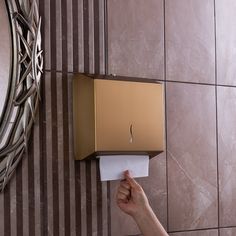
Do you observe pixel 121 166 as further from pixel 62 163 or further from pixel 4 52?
pixel 4 52

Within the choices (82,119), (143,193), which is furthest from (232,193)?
(82,119)

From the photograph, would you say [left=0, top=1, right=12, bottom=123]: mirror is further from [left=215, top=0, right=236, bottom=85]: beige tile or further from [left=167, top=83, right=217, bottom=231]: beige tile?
[left=215, top=0, right=236, bottom=85]: beige tile

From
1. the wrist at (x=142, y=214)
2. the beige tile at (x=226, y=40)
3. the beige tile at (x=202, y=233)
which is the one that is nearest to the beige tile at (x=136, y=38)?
the beige tile at (x=226, y=40)

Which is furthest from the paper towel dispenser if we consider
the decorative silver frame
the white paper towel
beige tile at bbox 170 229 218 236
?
beige tile at bbox 170 229 218 236

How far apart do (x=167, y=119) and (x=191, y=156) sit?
0.16 meters

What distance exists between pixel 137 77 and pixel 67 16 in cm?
28

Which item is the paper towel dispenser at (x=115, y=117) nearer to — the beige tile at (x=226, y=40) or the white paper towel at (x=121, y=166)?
the white paper towel at (x=121, y=166)

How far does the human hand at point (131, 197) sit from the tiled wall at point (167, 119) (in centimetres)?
4

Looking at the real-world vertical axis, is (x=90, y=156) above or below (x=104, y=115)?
below

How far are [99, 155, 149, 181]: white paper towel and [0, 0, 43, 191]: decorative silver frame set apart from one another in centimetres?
23

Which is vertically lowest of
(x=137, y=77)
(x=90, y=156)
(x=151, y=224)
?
(x=151, y=224)

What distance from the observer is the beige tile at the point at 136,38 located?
1450mm

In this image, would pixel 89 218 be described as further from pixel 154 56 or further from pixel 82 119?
pixel 154 56

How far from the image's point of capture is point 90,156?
1.32m
